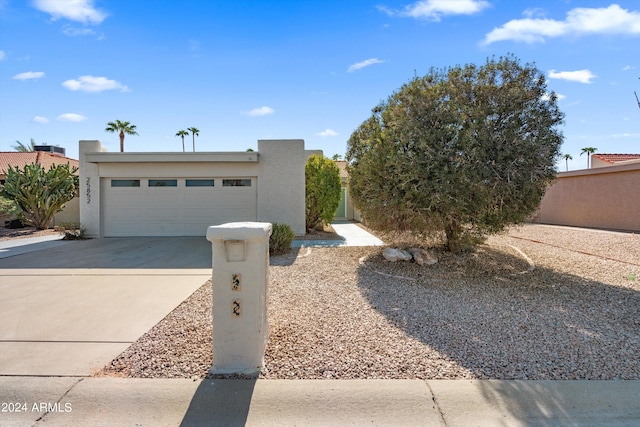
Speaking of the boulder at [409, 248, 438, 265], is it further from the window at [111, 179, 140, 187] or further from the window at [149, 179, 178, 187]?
the window at [111, 179, 140, 187]

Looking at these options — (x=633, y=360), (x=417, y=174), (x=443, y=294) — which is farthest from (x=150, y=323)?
(x=633, y=360)

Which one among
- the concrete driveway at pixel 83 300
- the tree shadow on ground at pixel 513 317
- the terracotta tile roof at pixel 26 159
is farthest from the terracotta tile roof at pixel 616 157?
the terracotta tile roof at pixel 26 159

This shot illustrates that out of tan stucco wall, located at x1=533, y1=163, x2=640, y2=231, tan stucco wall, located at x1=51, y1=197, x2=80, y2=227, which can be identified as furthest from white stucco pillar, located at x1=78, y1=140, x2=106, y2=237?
tan stucco wall, located at x1=533, y1=163, x2=640, y2=231

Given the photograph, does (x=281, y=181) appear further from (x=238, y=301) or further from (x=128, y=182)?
(x=238, y=301)

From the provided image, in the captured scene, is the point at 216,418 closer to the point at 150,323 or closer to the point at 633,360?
the point at 150,323

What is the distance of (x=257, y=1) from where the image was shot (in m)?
9.47

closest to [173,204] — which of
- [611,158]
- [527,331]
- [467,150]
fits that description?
[467,150]

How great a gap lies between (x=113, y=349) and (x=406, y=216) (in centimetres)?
577

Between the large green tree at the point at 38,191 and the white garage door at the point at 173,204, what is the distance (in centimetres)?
375

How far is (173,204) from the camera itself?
13.7m

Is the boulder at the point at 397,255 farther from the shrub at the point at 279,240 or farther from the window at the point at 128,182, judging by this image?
the window at the point at 128,182

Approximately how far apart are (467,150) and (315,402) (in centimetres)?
522

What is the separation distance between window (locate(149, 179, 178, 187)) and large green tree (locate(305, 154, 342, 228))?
5.19 metres

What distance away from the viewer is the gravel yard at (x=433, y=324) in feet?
11.3
